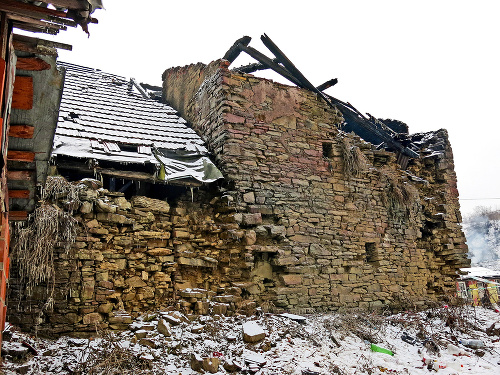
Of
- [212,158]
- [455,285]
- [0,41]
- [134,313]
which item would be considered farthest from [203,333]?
[455,285]

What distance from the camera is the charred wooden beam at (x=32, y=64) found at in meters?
2.63

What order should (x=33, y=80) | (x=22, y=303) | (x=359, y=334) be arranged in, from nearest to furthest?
1. (x=33, y=80)
2. (x=22, y=303)
3. (x=359, y=334)

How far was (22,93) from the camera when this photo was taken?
2.85 m

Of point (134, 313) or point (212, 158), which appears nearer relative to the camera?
point (134, 313)

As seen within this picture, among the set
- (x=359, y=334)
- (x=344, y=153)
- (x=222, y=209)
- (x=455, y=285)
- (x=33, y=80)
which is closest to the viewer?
(x=33, y=80)

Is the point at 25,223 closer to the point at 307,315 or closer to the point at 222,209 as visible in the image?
the point at 222,209

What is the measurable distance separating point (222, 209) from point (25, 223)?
2984 millimetres

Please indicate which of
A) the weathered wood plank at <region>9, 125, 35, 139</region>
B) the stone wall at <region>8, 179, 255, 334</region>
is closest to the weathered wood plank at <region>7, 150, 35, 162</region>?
the weathered wood plank at <region>9, 125, 35, 139</region>

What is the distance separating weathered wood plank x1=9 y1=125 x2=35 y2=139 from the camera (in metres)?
3.04

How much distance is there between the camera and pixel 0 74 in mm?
2244

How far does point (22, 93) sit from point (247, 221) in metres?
4.27

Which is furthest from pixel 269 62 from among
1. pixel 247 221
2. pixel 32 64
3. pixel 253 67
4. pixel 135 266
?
pixel 32 64

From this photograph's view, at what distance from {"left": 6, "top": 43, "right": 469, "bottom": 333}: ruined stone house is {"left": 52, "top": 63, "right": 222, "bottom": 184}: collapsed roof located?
4 centimetres

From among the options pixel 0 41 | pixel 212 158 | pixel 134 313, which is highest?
pixel 212 158
